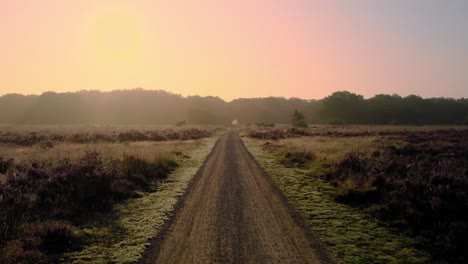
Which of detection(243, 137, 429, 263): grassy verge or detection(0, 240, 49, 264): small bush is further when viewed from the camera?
detection(243, 137, 429, 263): grassy verge

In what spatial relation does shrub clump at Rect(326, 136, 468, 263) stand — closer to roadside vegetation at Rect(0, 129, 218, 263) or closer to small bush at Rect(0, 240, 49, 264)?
roadside vegetation at Rect(0, 129, 218, 263)

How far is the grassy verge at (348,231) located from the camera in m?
8.64

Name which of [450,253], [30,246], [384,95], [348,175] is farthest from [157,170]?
[384,95]

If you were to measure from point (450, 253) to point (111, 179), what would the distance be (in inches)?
503

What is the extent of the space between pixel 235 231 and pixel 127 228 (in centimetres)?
325

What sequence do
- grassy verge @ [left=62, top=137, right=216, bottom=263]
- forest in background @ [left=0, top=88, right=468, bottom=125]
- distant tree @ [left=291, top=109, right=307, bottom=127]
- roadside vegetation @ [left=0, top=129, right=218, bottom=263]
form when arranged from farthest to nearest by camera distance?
forest in background @ [left=0, top=88, right=468, bottom=125], distant tree @ [left=291, top=109, right=307, bottom=127], roadside vegetation @ [left=0, top=129, right=218, bottom=263], grassy verge @ [left=62, top=137, right=216, bottom=263]

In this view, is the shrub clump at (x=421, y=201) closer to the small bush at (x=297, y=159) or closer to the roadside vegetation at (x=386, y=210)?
the roadside vegetation at (x=386, y=210)

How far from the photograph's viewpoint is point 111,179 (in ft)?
52.1

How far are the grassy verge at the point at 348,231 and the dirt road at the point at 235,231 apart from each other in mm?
534

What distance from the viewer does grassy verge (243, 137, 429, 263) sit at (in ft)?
28.3

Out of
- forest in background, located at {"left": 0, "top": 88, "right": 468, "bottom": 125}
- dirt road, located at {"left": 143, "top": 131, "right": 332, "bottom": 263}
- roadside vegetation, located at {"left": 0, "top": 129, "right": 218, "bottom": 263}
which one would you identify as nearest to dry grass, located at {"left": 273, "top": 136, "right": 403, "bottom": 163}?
dirt road, located at {"left": 143, "top": 131, "right": 332, "bottom": 263}

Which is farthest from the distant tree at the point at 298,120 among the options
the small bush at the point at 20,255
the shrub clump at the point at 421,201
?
the small bush at the point at 20,255

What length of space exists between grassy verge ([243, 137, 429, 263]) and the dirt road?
0.53 metres

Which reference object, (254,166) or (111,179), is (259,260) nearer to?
(111,179)
